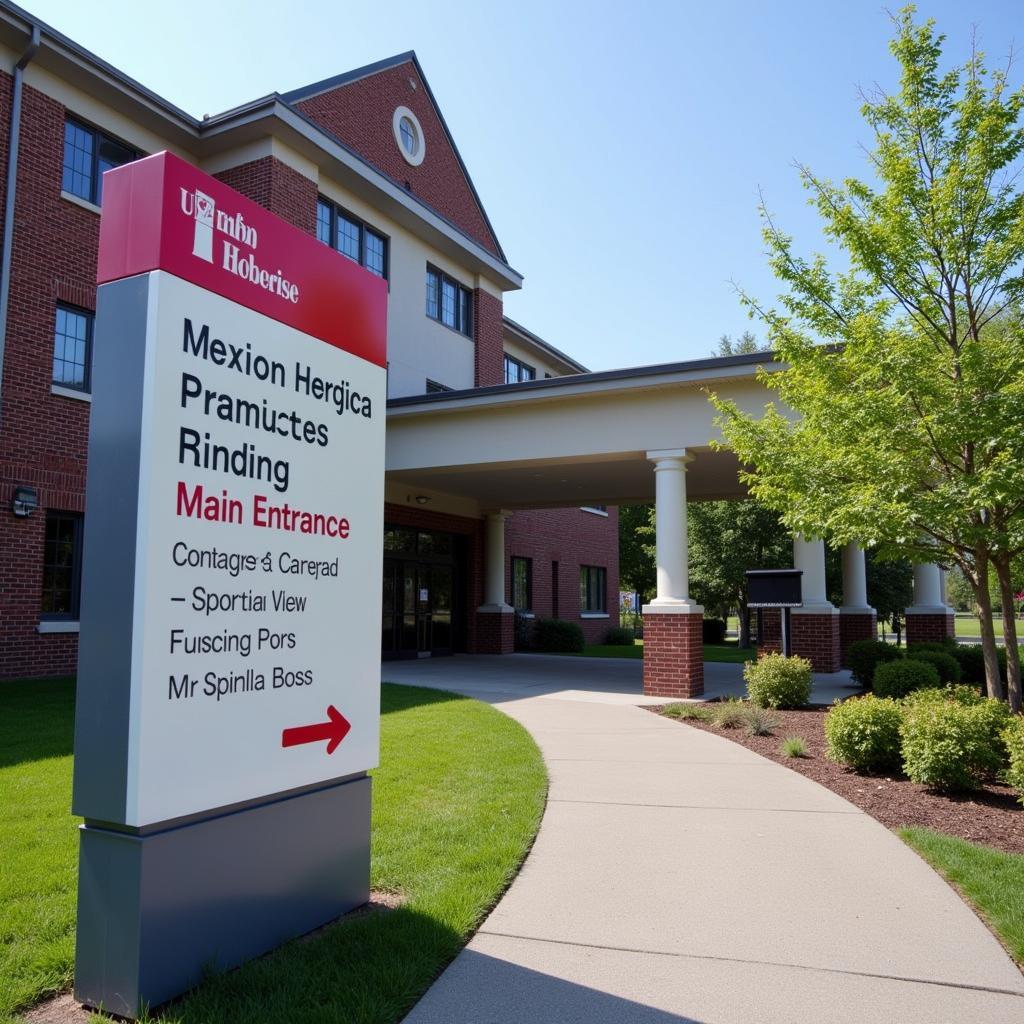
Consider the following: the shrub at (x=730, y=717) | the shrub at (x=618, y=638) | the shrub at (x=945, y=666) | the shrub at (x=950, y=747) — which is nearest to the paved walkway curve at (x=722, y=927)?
the shrub at (x=950, y=747)

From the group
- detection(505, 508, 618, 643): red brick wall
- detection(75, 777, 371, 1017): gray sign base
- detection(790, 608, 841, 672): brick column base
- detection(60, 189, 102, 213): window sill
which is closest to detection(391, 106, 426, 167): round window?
detection(60, 189, 102, 213): window sill

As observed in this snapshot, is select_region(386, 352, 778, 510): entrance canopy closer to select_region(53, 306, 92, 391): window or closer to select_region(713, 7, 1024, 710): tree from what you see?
select_region(713, 7, 1024, 710): tree

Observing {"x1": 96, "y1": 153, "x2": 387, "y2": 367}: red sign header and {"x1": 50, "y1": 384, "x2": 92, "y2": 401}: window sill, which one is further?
{"x1": 50, "y1": 384, "x2": 92, "y2": 401}: window sill

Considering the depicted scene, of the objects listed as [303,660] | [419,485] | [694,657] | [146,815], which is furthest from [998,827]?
[419,485]

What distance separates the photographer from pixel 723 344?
51.2 m

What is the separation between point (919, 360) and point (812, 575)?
827 centimetres

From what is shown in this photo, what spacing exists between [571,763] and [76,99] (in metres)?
13.2

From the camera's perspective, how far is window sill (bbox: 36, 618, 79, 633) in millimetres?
12961

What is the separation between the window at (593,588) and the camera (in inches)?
1249

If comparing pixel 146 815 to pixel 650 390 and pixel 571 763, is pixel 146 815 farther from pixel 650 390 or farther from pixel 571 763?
pixel 650 390

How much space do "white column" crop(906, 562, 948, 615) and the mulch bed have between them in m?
11.2

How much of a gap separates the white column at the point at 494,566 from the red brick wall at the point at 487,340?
3.73 meters

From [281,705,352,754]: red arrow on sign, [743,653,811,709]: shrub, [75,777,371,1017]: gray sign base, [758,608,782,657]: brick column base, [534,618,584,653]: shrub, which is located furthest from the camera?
[534,618,584,653]: shrub

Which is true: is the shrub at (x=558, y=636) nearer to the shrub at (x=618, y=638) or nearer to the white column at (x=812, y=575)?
the shrub at (x=618, y=638)
